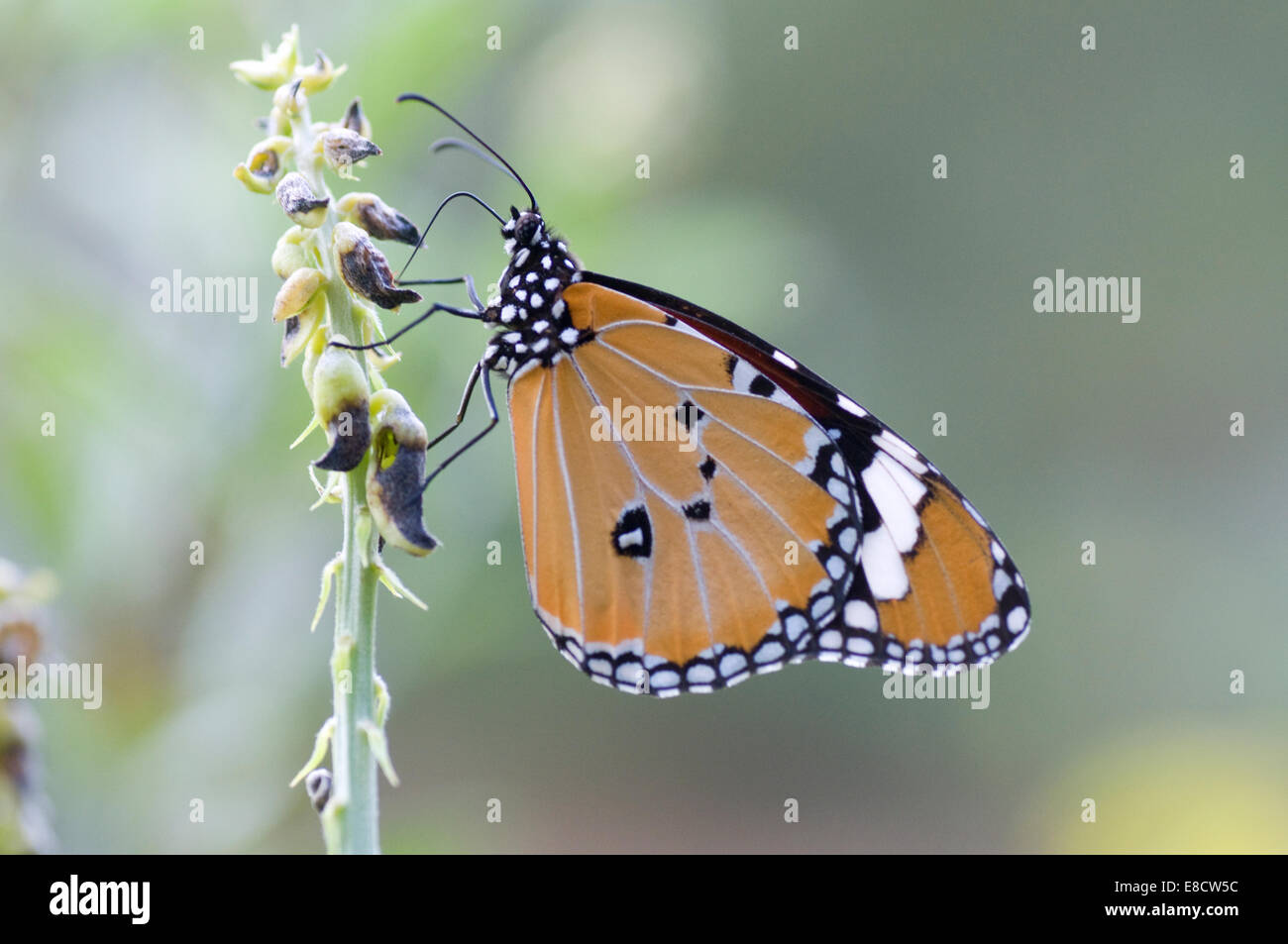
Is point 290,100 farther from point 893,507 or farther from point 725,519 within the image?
point 893,507

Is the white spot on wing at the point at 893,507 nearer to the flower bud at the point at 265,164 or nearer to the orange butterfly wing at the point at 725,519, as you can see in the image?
the orange butterfly wing at the point at 725,519

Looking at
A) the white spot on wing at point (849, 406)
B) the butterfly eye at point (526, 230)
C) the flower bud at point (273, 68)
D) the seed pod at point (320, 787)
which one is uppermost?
the butterfly eye at point (526, 230)

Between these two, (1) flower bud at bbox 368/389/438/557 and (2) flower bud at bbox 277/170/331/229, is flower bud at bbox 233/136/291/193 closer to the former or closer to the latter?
(2) flower bud at bbox 277/170/331/229

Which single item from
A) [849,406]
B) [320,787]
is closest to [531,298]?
[849,406]

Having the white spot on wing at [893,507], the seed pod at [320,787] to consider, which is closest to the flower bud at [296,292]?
the seed pod at [320,787]

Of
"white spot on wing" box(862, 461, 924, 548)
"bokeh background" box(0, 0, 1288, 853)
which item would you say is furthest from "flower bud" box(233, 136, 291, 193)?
"white spot on wing" box(862, 461, 924, 548)

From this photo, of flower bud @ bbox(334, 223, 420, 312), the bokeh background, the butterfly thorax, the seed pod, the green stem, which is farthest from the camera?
the butterfly thorax

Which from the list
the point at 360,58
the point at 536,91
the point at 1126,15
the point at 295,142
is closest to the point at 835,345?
the point at 1126,15
